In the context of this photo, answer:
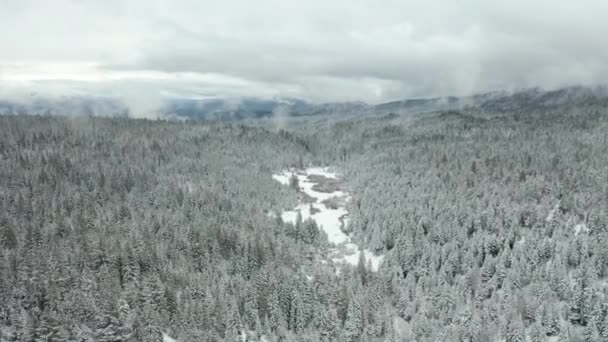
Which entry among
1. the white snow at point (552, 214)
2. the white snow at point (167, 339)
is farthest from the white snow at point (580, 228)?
the white snow at point (167, 339)

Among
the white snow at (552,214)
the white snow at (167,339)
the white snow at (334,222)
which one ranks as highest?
the white snow at (552,214)

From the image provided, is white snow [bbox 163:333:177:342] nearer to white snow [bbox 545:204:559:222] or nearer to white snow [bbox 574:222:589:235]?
white snow [bbox 574:222:589:235]

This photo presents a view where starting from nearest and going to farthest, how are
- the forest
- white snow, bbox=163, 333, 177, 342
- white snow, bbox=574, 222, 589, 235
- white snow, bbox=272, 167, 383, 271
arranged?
white snow, bbox=163, 333, 177, 342 → the forest → white snow, bbox=574, 222, 589, 235 → white snow, bbox=272, 167, 383, 271

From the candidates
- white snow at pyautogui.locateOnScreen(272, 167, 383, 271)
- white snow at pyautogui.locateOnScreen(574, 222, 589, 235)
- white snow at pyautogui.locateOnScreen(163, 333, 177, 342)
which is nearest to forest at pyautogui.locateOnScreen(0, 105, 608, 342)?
white snow at pyautogui.locateOnScreen(574, 222, 589, 235)

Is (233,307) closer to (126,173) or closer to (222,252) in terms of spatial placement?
(222,252)

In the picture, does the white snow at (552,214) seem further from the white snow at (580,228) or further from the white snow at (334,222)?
the white snow at (334,222)

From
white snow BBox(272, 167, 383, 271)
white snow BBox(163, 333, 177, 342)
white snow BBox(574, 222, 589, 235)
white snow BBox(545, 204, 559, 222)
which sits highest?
white snow BBox(545, 204, 559, 222)

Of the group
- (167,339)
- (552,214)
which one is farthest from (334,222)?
(167,339)

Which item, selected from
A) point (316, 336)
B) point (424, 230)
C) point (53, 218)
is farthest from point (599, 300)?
point (53, 218)
